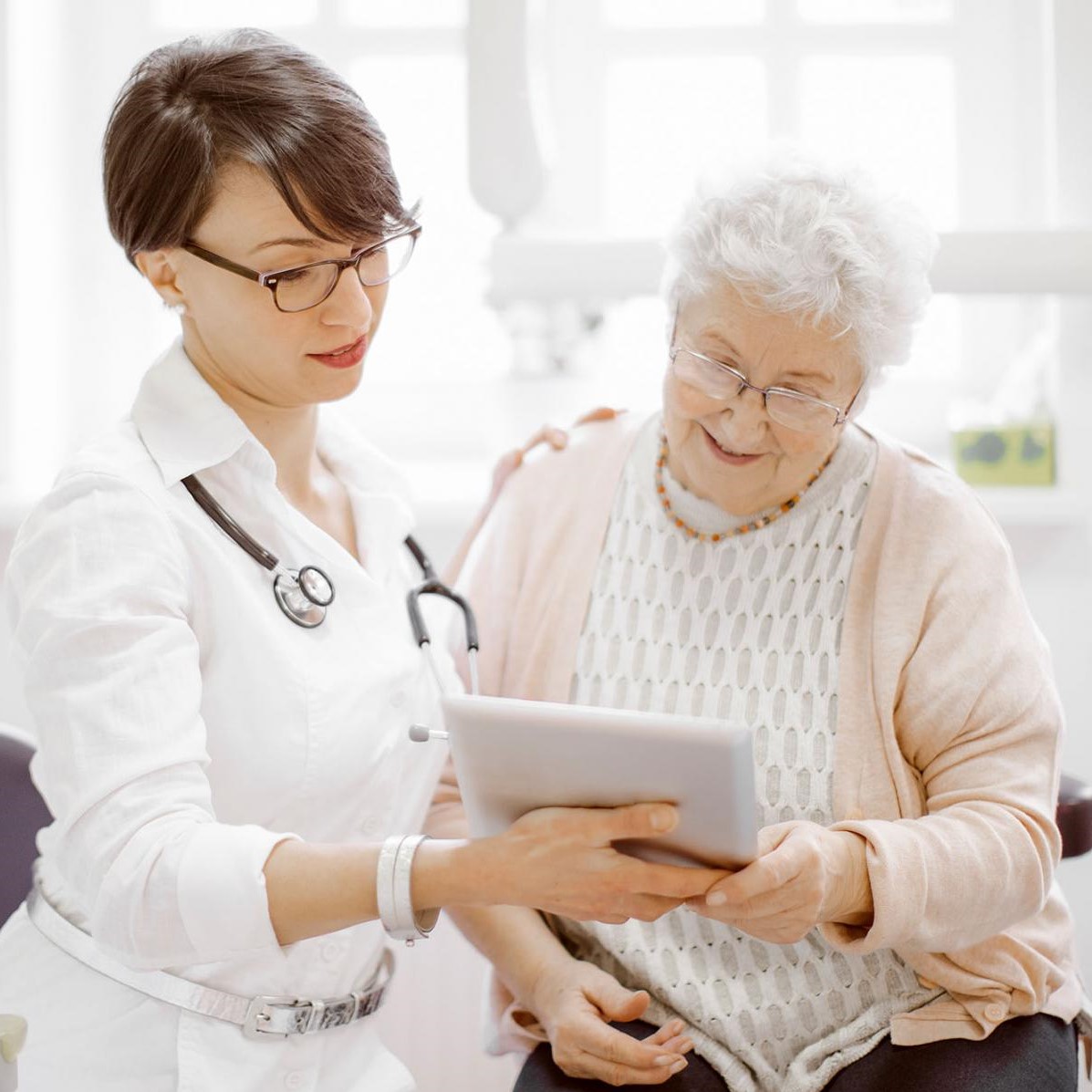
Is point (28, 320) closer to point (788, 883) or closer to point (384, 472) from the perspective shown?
point (384, 472)

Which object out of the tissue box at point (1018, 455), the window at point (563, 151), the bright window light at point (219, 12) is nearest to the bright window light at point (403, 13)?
the window at point (563, 151)

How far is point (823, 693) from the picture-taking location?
1608 mm

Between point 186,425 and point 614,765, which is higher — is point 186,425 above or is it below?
above

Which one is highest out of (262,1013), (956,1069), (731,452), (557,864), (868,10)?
(868,10)

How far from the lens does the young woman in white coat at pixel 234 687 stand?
120 centimetres

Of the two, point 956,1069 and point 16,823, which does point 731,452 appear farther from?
point 16,823

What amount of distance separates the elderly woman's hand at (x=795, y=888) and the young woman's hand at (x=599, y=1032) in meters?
0.21

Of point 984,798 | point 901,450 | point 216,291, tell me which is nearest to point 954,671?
point 984,798

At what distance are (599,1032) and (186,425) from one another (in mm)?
796

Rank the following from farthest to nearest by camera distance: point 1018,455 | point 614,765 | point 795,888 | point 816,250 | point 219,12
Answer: point 219,12 → point 1018,455 → point 816,250 → point 795,888 → point 614,765

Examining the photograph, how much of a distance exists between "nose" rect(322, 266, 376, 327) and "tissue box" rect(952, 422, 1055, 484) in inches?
51.3

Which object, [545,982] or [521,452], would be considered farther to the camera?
[521,452]

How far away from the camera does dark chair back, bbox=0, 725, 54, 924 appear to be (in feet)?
5.61

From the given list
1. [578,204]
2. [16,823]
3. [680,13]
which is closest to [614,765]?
[16,823]
